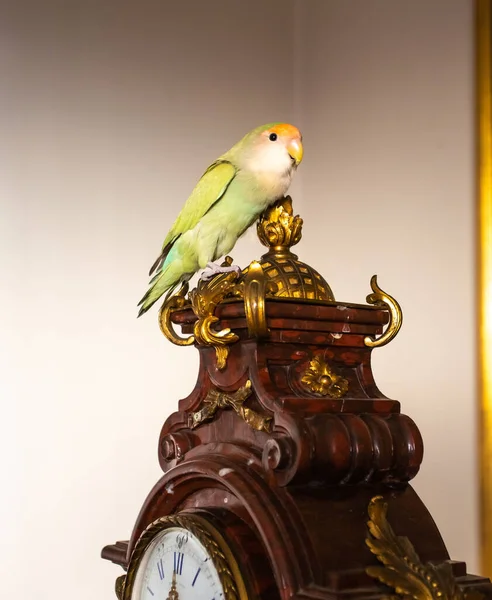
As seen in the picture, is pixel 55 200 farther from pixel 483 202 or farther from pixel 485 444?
pixel 485 444

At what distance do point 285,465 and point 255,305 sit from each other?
0.57 feet

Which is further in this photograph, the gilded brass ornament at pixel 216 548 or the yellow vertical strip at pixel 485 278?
the yellow vertical strip at pixel 485 278

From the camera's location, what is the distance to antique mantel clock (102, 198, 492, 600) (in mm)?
887

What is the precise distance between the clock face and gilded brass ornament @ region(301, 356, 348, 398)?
0.21m

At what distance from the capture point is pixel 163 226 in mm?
2061

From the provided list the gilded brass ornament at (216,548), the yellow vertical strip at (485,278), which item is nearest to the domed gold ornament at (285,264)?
the gilded brass ornament at (216,548)

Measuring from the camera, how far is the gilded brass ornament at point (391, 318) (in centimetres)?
103

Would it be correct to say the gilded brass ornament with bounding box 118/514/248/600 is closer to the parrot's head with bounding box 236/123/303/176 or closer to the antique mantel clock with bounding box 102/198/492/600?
the antique mantel clock with bounding box 102/198/492/600

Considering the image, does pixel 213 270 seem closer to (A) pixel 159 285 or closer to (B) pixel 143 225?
(A) pixel 159 285

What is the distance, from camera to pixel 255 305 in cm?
95

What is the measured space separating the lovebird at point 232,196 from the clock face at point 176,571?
13.9 inches

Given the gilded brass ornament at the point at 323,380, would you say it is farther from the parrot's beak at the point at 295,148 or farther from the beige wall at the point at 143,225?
the beige wall at the point at 143,225

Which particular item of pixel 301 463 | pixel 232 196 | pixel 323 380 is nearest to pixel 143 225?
pixel 232 196

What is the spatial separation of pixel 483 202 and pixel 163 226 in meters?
0.76
